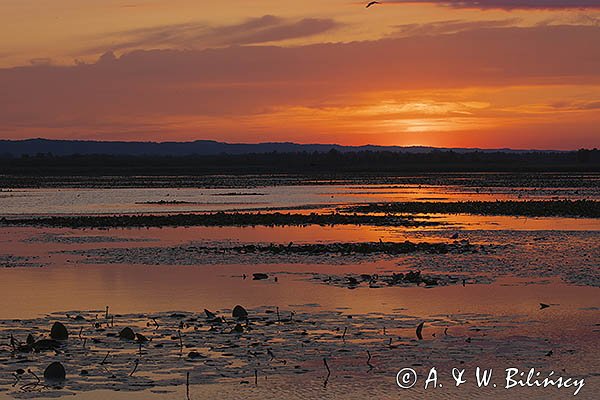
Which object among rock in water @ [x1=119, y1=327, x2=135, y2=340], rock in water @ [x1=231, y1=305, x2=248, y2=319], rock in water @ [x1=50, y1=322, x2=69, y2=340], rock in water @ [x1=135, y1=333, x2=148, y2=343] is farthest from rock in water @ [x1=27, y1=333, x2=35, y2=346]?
rock in water @ [x1=231, y1=305, x2=248, y2=319]

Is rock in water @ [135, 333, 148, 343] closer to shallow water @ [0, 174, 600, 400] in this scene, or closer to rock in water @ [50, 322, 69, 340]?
shallow water @ [0, 174, 600, 400]

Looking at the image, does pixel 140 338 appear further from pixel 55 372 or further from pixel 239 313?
pixel 239 313

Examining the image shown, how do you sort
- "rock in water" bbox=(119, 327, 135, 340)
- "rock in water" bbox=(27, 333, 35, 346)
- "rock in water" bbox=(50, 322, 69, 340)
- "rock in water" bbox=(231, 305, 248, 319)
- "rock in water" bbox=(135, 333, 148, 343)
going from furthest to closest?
1. "rock in water" bbox=(231, 305, 248, 319)
2. "rock in water" bbox=(119, 327, 135, 340)
3. "rock in water" bbox=(50, 322, 69, 340)
4. "rock in water" bbox=(135, 333, 148, 343)
5. "rock in water" bbox=(27, 333, 35, 346)

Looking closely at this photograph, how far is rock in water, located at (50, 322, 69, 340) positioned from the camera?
52.6ft

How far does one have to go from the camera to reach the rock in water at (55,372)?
13531 mm

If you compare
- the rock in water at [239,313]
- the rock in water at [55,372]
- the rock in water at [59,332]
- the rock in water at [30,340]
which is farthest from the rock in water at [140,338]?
the rock in water at [239,313]

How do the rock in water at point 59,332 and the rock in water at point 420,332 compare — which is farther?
the rock in water at point 420,332

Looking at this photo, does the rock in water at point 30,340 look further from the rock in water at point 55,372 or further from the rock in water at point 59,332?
the rock in water at point 55,372

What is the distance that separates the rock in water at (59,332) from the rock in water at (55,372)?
234cm

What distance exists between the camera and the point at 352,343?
1578 centimetres

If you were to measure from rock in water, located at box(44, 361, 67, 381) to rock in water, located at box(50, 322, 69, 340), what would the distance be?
234 cm

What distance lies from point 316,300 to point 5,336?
687 cm

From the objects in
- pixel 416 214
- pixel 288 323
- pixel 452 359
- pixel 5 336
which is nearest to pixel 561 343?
pixel 452 359

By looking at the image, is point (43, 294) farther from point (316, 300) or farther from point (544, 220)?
point (544, 220)
